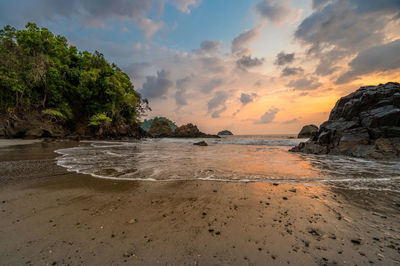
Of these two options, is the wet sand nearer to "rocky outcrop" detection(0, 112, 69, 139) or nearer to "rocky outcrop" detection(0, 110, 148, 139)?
"rocky outcrop" detection(0, 112, 69, 139)

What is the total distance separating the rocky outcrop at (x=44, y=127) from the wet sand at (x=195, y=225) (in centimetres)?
1989

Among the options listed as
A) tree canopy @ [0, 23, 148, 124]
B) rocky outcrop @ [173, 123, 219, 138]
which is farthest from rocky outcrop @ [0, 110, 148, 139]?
rocky outcrop @ [173, 123, 219, 138]

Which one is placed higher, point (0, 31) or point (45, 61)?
point (0, 31)

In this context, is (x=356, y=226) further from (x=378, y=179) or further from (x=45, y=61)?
(x=45, y=61)

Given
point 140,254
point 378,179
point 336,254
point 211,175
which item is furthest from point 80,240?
point 378,179

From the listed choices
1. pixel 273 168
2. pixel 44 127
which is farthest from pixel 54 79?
pixel 273 168

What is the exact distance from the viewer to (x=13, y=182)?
3.50m

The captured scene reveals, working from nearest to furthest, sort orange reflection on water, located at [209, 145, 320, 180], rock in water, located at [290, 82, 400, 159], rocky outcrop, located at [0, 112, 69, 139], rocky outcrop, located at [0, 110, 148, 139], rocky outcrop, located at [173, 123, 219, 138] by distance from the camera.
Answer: orange reflection on water, located at [209, 145, 320, 180] → rock in water, located at [290, 82, 400, 159] → rocky outcrop, located at [0, 112, 69, 139] → rocky outcrop, located at [0, 110, 148, 139] → rocky outcrop, located at [173, 123, 219, 138]

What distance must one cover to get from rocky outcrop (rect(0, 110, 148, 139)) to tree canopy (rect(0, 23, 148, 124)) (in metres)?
1.15

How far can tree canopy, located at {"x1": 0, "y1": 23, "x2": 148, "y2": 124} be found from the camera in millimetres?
18141

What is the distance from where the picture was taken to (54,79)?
2048 cm

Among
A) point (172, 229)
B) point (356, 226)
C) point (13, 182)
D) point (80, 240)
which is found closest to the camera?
point (80, 240)

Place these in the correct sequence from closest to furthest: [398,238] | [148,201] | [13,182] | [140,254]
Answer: [140,254], [398,238], [148,201], [13,182]

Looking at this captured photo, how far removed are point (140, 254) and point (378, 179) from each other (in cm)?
618
